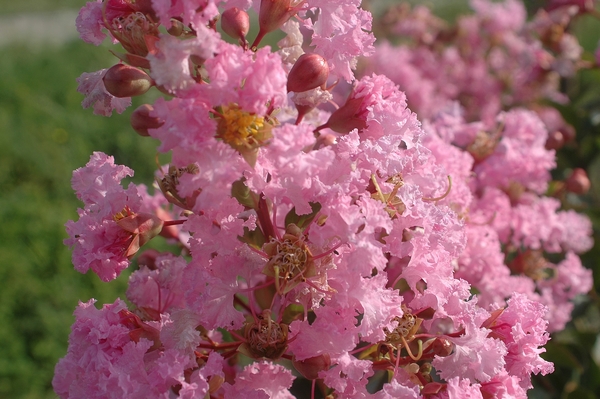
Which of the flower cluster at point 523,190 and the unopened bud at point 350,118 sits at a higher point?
the unopened bud at point 350,118

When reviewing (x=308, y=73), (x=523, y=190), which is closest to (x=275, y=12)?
(x=308, y=73)

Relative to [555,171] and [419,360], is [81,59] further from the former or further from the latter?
[419,360]

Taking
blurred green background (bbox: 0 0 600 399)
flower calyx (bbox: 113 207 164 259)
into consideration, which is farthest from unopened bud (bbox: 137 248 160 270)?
blurred green background (bbox: 0 0 600 399)

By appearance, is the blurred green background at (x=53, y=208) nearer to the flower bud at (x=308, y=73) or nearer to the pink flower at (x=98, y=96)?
the flower bud at (x=308, y=73)

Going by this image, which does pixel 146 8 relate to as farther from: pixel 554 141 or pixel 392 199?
pixel 554 141

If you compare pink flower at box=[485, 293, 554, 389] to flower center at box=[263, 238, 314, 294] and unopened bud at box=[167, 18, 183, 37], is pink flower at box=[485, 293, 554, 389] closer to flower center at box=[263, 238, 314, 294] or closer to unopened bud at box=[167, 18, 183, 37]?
flower center at box=[263, 238, 314, 294]

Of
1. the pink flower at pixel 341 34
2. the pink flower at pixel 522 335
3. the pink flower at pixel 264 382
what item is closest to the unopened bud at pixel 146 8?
the pink flower at pixel 341 34

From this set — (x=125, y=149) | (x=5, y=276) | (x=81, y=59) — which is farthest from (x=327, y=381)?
(x=81, y=59)
